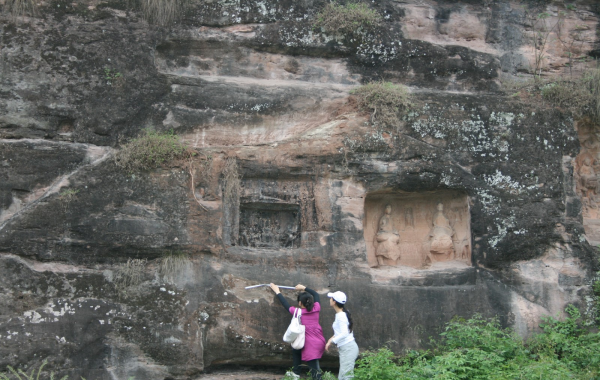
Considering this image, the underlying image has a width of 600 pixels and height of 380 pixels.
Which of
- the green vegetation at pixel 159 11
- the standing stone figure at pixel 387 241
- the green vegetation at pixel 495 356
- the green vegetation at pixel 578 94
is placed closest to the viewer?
the green vegetation at pixel 495 356

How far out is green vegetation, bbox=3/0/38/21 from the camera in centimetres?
821

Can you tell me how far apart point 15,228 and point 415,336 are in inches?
194

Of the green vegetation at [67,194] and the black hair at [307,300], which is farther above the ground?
the green vegetation at [67,194]

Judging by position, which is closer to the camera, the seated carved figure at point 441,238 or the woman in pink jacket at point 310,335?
the woman in pink jacket at point 310,335

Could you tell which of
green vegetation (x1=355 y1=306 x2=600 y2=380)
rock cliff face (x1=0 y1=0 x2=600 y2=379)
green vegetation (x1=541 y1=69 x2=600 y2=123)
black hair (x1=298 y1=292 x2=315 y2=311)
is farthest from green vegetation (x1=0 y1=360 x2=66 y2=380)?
green vegetation (x1=541 y1=69 x2=600 y2=123)

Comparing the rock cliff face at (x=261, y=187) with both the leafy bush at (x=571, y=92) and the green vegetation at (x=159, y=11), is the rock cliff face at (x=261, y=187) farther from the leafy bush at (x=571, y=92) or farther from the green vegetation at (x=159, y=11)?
the leafy bush at (x=571, y=92)

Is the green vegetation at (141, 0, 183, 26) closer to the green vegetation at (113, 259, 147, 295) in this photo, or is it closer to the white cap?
the green vegetation at (113, 259, 147, 295)

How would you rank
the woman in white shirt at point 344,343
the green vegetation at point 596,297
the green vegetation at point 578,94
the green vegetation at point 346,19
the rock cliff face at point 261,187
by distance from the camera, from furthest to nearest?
the green vegetation at point 578,94 < the green vegetation at point 346,19 < the green vegetation at point 596,297 < the rock cliff face at point 261,187 < the woman in white shirt at point 344,343

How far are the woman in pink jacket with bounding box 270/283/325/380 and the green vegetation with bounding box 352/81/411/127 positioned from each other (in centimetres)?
251

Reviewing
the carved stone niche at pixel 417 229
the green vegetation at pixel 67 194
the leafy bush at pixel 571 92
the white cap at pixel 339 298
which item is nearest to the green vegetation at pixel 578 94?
the leafy bush at pixel 571 92

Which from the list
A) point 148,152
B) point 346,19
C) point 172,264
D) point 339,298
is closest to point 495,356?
point 339,298

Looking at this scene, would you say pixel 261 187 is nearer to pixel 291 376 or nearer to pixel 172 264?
pixel 172 264

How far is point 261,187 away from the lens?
8445 mm

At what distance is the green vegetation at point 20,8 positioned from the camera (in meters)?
8.21
